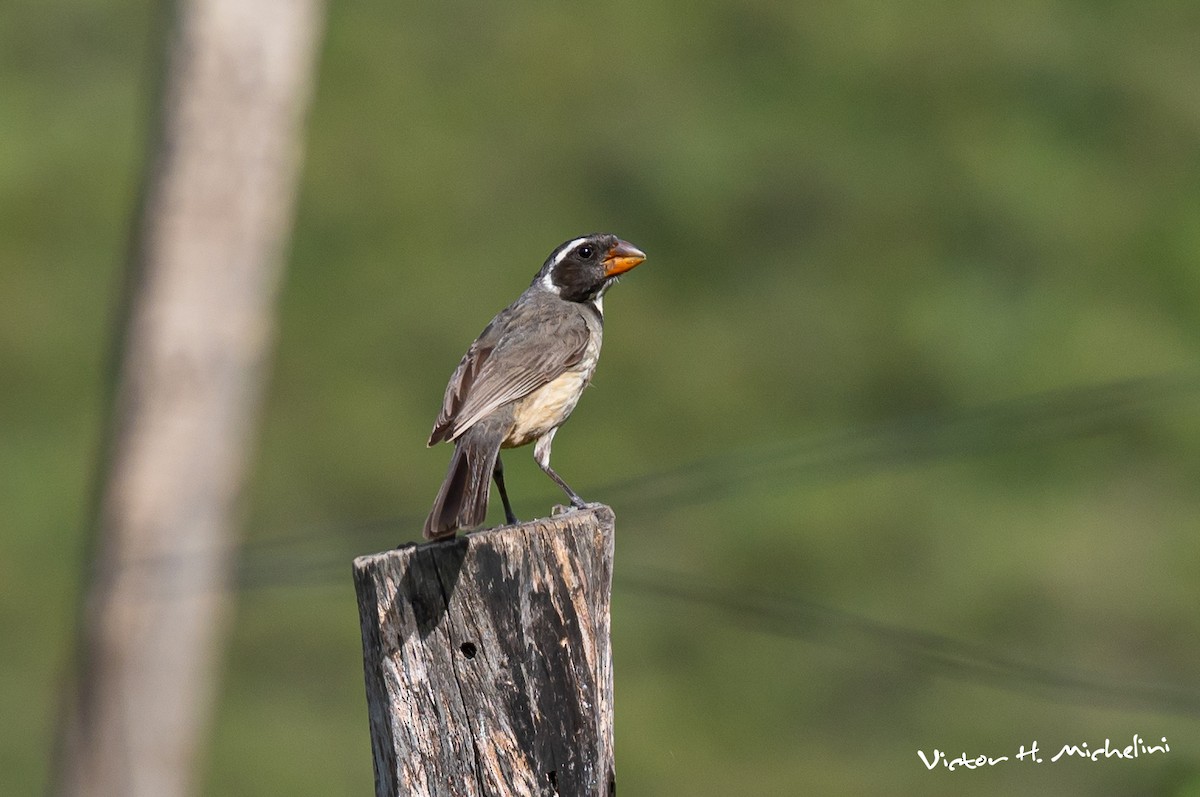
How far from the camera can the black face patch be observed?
571 centimetres

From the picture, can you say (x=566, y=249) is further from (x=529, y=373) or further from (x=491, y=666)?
(x=491, y=666)

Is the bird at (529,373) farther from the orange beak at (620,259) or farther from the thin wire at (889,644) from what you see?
the thin wire at (889,644)

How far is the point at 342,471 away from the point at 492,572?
25.1 ft

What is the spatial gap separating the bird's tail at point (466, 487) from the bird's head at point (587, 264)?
1.10 meters

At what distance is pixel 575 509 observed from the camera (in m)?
4.07

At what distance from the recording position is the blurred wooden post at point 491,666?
140 inches

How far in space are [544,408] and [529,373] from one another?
16 cm

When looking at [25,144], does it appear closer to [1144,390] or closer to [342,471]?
[342,471]

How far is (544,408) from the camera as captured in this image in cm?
508

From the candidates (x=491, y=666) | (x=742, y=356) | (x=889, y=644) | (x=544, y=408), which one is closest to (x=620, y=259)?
(x=544, y=408)

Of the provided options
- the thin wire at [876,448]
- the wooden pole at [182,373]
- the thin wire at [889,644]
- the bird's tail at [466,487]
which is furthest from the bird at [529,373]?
the thin wire at [876,448]

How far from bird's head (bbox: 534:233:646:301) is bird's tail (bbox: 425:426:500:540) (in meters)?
1.10

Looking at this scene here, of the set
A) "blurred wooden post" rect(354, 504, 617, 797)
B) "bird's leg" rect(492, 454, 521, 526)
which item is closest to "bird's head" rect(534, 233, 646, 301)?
"bird's leg" rect(492, 454, 521, 526)

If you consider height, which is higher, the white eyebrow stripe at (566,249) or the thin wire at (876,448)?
the thin wire at (876,448)
